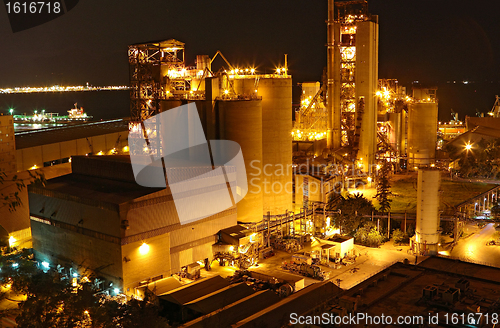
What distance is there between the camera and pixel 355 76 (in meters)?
41.4

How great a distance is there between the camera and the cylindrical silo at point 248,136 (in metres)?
30.2

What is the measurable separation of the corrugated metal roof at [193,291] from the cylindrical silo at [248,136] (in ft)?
27.8

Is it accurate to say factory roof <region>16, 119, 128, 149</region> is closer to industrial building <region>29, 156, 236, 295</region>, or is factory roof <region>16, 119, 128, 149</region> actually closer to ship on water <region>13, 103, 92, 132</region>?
industrial building <region>29, 156, 236, 295</region>

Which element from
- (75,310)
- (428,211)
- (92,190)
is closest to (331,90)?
(428,211)

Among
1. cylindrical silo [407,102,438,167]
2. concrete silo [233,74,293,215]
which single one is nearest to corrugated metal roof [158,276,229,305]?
concrete silo [233,74,293,215]

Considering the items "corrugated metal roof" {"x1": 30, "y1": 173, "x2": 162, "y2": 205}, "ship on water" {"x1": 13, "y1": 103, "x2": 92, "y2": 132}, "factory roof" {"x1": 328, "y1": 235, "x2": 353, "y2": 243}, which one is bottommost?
"factory roof" {"x1": 328, "y1": 235, "x2": 353, "y2": 243}

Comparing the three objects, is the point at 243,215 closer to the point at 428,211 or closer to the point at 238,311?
the point at 428,211

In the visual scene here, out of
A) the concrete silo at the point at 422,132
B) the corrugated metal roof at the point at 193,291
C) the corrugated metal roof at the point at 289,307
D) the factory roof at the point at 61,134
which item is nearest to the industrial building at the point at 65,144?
the factory roof at the point at 61,134

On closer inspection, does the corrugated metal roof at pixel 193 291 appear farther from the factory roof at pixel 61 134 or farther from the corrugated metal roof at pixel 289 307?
the factory roof at pixel 61 134

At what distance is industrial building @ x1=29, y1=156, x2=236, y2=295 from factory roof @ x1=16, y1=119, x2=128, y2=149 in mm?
10300

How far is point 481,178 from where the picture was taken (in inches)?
1725

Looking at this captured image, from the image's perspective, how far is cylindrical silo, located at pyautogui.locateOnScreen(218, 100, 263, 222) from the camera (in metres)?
30.2

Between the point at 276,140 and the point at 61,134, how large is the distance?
1849 cm
